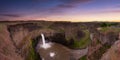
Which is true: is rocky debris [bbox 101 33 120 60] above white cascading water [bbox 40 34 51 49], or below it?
below

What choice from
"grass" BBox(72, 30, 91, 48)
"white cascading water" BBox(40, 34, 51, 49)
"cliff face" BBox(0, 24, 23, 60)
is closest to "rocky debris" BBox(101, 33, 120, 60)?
"grass" BBox(72, 30, 91, 48)

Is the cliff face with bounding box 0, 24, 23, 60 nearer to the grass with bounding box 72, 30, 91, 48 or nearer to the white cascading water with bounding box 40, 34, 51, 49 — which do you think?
the white cascading water with bounding box 40, 34, 51, 49

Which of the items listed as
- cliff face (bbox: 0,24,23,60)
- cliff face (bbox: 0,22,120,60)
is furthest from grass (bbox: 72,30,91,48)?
cliff face (bbox: 0,24,23,60)

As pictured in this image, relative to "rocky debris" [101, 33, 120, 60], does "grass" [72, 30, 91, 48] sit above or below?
above

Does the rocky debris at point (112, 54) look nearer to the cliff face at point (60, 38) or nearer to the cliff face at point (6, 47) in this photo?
the cliff face at point (60, 38)

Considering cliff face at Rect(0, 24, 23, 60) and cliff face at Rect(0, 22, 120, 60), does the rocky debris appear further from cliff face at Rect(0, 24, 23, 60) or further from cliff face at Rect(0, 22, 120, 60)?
cliff face at Rect(0, 24, 23, 60)

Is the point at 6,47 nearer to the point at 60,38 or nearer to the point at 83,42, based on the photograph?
the point at 60,38

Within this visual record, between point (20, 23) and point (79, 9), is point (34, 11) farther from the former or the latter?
point (79, 9)

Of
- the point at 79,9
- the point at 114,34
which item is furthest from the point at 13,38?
the point at 114,34
